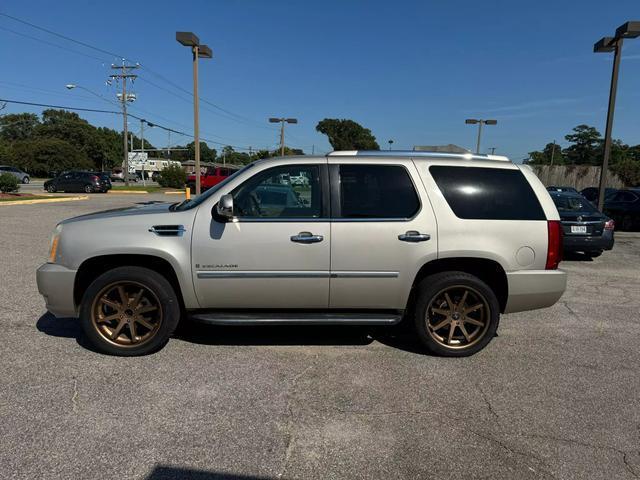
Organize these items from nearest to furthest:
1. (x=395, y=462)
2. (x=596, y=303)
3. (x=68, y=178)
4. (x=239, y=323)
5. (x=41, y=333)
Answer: (x=395, y=462) < (x=239, y=323) < (x=41, y=333) < (x=596, y=303) < (x=68, y=178)

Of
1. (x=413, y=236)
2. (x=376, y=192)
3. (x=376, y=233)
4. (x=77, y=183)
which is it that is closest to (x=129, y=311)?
(x=376, y=233)

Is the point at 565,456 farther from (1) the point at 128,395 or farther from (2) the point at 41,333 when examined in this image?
(2) the point at 41,333

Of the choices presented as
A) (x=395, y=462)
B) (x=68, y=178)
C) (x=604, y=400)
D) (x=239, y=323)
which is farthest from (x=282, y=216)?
(x=68, y=178)

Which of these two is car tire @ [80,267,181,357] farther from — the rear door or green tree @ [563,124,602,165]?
green tree @ [563,124,602,165]

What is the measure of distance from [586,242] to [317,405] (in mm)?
7925

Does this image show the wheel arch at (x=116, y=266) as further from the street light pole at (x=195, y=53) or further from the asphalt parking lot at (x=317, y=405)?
the street light pole at (x=195, y=53)

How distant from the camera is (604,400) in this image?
3.48 metres

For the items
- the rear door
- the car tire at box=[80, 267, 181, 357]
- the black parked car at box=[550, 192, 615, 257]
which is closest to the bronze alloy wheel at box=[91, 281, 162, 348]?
the car tire at box=[80, 267, 181, 357]

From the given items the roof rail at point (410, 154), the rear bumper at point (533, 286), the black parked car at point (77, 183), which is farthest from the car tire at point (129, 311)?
the black parked car at point (77, 183)

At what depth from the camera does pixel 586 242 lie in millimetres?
8992

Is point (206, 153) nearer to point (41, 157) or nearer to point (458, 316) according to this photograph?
point (41, 157)

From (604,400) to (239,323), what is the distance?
3030 mm

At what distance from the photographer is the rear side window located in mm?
4145

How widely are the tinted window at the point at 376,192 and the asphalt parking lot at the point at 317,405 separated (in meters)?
1.37
